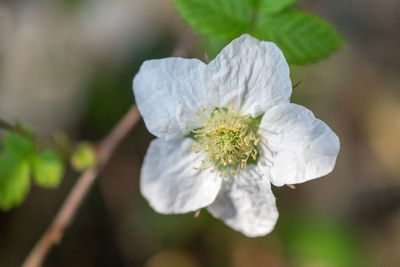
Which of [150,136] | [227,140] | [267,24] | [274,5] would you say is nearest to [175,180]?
[227,140]

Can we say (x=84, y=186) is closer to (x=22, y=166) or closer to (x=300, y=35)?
(x=22, y=166)

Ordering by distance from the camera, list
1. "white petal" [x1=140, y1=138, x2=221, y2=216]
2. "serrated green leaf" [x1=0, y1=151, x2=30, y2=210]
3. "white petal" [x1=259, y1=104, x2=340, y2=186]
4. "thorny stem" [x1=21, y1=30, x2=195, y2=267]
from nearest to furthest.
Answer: "white petal" [x1=259, y1=104, x2=340, y2=186]
"white petal" [x1=140, y1=138, x2=221, y2=216]
"serrated green leaf" [x1=0, y1=151, x2=30, y2=210]
"thorny stem" [x1=21, y1=30, x2=195, y2=267]

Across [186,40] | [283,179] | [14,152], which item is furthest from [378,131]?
[14,152]

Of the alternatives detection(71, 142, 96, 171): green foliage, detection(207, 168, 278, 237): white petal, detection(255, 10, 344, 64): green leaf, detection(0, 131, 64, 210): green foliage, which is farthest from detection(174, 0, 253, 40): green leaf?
detection(0, 131, 64, 210): green foliage

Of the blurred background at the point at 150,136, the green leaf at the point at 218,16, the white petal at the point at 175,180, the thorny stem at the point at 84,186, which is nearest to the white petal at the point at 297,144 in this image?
the white petal at the point at 175,180

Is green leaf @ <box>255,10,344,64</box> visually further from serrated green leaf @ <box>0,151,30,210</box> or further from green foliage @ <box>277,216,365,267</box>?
green foliage @ <box>277,216,365,267</box>

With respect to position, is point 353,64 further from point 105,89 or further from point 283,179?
point 283,179

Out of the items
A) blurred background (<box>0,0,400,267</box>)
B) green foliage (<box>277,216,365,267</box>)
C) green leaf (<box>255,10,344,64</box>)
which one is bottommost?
green foliage (<box>277,216,365,267</box>)
